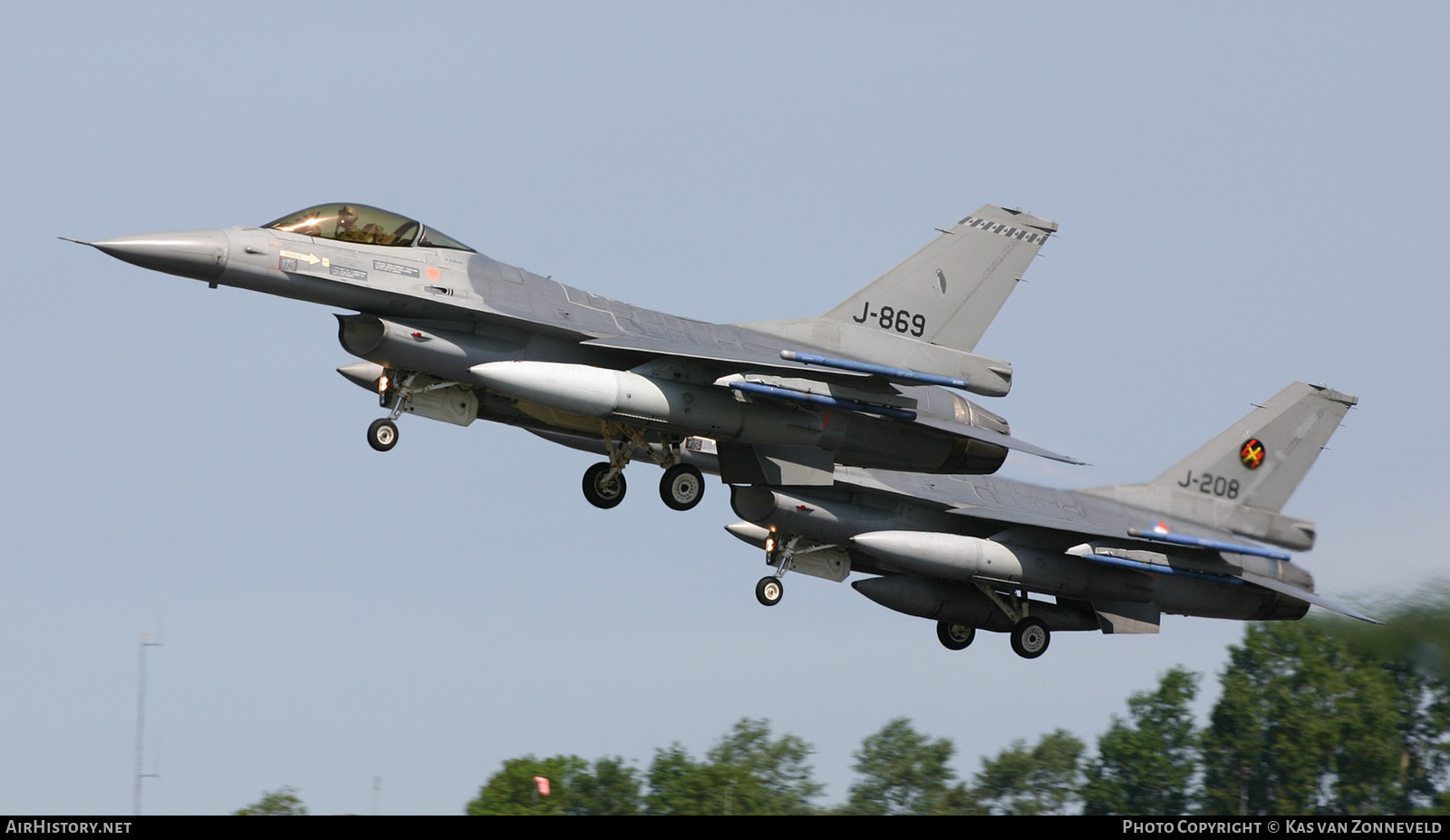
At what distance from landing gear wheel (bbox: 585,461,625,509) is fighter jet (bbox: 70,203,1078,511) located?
1.3 inches

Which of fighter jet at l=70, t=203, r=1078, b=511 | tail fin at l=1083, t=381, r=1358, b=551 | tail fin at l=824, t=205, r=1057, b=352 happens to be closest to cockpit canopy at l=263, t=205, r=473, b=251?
fighter jet at l=70, t=203, r=1078, b=511

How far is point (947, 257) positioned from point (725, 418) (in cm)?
490

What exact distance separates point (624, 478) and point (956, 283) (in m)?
5.50

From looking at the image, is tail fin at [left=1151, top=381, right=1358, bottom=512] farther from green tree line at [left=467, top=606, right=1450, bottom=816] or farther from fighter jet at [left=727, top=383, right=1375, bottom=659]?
green tree line at [left=467, top=606, right=1450, bottom=816]

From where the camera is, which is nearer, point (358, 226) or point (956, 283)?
point (358, 226)

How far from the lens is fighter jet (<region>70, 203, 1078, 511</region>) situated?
1947 cm

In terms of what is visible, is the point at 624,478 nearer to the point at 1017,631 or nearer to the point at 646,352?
the point at 646,352

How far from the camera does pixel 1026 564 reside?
26828 millimetres

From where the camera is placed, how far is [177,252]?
18.7m

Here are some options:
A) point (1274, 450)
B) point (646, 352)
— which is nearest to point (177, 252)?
point (646, 352)

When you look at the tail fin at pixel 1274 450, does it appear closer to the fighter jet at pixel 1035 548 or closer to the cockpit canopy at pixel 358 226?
the fighter jet at pixel 1035 548

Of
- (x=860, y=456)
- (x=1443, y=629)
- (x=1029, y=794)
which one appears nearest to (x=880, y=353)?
(x=860, y=456)

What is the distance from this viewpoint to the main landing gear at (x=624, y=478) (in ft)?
72.1
